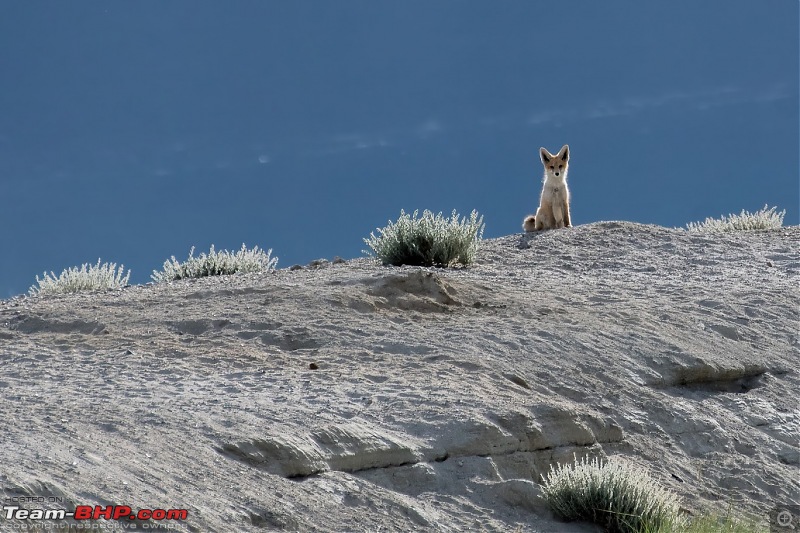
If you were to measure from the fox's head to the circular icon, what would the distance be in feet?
29.2

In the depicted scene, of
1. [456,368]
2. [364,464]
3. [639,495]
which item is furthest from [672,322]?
[364,464]

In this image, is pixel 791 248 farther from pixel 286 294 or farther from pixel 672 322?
pixel 286 294

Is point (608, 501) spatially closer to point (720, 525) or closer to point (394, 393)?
point (720, 525)

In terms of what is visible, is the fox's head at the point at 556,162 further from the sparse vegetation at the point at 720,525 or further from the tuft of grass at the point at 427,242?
the sparse vegetation at the point at 720,525

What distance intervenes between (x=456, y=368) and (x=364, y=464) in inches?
74.5

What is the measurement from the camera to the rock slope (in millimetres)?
6688

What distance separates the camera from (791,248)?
15727mm

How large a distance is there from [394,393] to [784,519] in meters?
3.14

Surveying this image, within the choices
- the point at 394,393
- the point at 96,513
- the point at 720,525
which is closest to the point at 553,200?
the point at 394,393

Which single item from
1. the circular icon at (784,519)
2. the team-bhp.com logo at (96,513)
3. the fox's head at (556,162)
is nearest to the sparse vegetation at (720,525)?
the circular icon at (784,519)

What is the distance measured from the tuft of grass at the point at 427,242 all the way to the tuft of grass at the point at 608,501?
21.7 feet

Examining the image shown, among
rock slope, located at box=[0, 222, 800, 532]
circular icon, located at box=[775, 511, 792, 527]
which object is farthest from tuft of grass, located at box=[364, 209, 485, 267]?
circular icon, located at box=[775, 511, 792, 527]

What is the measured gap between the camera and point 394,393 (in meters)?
8.28

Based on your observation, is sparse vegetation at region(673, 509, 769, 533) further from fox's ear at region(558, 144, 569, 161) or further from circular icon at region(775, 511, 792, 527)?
fox's ear at region(558, 144, 569, 161)
